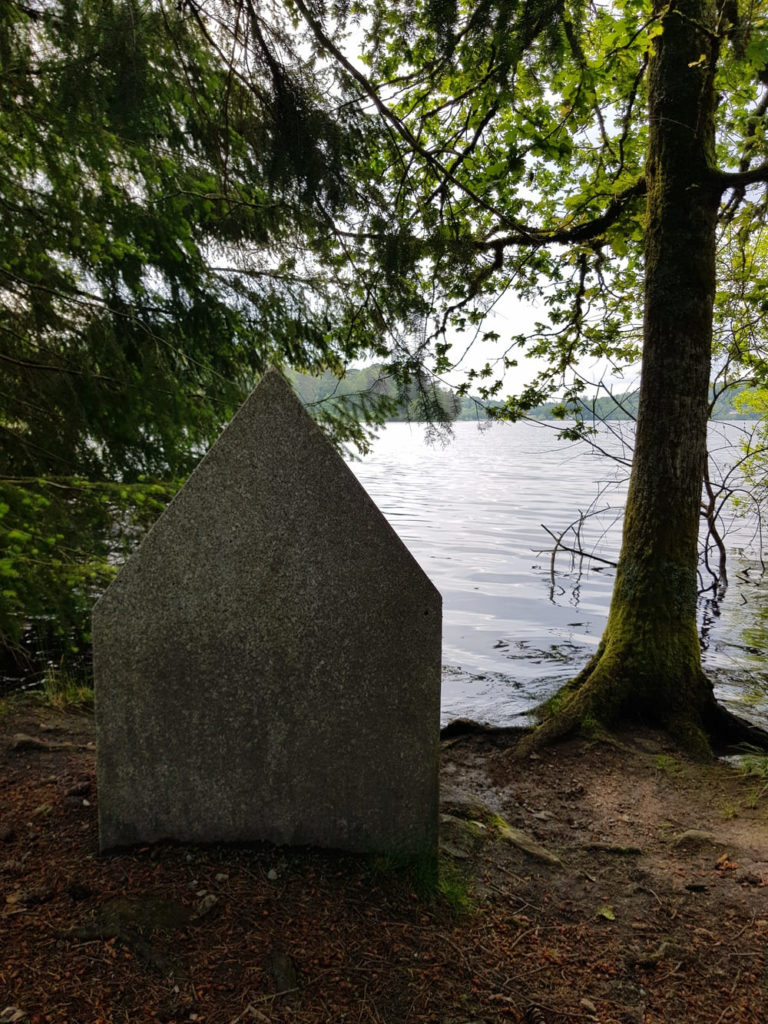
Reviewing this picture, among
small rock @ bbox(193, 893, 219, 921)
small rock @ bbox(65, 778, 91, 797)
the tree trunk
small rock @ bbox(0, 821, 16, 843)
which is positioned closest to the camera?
small rock @ bbox(193, 893, 219, 921)

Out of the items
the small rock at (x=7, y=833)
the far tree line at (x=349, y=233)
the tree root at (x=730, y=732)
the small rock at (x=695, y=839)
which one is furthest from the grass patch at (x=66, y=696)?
the tree root at (x=730, y=732)

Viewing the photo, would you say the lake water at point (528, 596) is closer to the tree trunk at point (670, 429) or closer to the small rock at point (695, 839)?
the tree trunk at point (670, 429)

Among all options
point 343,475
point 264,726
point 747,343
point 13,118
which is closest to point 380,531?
point 343,475

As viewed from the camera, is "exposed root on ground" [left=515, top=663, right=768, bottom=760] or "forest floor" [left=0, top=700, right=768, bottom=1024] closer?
"forest floor" [left=0, top=700, right=768, bottom=1024]

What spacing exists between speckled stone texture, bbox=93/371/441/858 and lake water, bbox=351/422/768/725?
1.79m

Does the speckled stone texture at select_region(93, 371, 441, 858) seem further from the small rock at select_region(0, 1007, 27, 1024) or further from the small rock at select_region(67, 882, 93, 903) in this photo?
the small rock at select_region(0, 1007, 27, 1024)

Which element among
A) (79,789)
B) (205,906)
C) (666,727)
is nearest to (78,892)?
(205,906)

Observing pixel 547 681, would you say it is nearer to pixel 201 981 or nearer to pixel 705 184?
pixel 705 184

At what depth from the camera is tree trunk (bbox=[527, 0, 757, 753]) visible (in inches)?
201

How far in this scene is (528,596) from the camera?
13.3 meters

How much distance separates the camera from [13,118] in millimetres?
4469

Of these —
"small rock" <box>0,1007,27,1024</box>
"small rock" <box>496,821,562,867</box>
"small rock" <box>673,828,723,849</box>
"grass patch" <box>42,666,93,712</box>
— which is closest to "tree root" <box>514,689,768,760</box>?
"small rock" <box>673,828,723,849</box>

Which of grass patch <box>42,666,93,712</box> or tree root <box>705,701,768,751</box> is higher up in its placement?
tree root <box>705,701,768,751</box>

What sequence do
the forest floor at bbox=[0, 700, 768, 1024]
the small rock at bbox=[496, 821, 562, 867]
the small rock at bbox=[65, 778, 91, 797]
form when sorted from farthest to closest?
the small rock at bbox=[496, 821, 562, 867]
the small rock at bbox=[65, 778, 91, 797]
the forest floor at bbox=[0, 700, 768, 1024]
